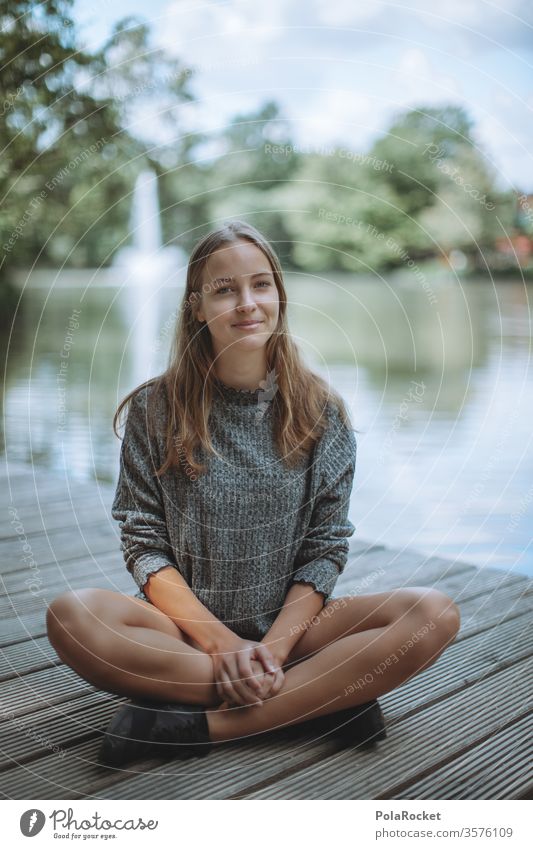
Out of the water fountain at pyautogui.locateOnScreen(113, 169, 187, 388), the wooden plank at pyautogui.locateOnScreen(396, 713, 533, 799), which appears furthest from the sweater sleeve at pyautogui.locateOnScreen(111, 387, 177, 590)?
the water fountain at pyautogui.locateOnScreen(113, 169, 187, 388)

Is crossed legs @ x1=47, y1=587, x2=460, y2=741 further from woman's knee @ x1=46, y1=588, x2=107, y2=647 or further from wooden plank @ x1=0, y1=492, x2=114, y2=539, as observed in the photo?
wooden plank @ x1=0, y1=492, x2=114, y2=539

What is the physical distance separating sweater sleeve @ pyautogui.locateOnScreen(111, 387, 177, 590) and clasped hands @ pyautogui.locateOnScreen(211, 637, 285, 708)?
0.17 meters

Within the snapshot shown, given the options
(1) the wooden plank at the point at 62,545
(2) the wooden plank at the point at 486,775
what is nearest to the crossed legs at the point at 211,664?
(2) the wooden plank at the point at 486,775

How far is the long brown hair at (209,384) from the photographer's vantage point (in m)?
1.30

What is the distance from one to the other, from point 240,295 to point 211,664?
0.50m

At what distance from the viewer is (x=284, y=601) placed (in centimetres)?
129


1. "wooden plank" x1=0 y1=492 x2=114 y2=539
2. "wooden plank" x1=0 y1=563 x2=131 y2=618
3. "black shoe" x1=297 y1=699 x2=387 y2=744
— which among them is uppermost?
"wooden plank" x1=0 y1=492 x2=114 y2=539

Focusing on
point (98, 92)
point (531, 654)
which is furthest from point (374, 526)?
point (98, 92)

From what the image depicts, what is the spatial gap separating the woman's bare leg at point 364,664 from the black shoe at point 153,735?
21 millimetres

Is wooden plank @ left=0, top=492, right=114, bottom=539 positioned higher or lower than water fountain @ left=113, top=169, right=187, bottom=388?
lower

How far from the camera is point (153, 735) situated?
114 centimetres

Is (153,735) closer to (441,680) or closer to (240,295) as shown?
(441,680)

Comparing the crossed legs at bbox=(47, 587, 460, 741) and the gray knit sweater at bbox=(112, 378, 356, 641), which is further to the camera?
the gray knit sweater at bbox=(112, 378, 356, 641)

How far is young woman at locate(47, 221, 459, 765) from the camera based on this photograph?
1167 mm
